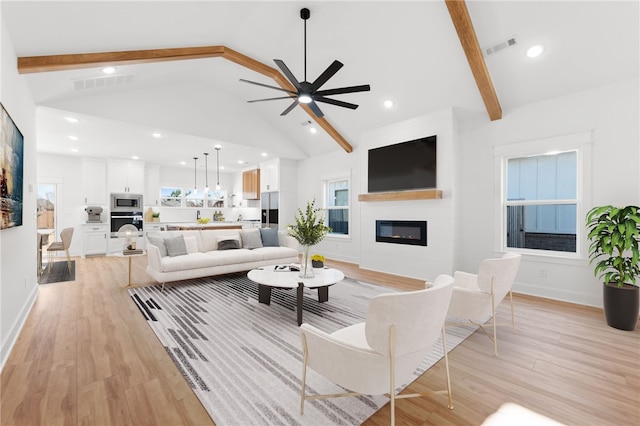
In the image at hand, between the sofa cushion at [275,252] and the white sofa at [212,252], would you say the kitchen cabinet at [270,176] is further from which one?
the sofa cushion at [275,252]

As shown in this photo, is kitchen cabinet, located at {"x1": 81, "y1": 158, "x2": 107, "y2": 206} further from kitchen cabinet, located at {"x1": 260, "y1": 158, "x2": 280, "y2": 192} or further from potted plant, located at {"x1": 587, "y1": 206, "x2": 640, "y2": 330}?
potted plant, located at {"x1": 587, "y1": 206, "x2": 640, "y2": 330}

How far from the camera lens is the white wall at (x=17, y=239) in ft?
7.71

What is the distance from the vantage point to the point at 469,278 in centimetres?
316

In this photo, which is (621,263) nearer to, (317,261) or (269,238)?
(317,261)

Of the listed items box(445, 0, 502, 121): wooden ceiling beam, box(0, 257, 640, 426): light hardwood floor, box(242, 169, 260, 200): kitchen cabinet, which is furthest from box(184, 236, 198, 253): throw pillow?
box(445, 0, 502, 121): wooden ceiling beam

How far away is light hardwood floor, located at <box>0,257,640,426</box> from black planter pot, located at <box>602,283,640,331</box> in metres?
0.10

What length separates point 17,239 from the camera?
284 centimetres

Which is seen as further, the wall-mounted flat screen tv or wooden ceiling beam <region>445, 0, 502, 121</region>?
the wall-mounted flat screen tv

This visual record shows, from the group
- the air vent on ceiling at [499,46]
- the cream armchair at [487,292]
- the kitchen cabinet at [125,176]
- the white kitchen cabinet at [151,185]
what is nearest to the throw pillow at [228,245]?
the cream armchair at [487,292]

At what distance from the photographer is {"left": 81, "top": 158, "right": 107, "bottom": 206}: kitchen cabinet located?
23.9 ft

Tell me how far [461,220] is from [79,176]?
371 inches

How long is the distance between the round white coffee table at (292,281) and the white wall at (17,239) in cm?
212

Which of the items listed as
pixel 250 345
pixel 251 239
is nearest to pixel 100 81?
pixel 251 239

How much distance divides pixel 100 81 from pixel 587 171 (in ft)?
22.0
